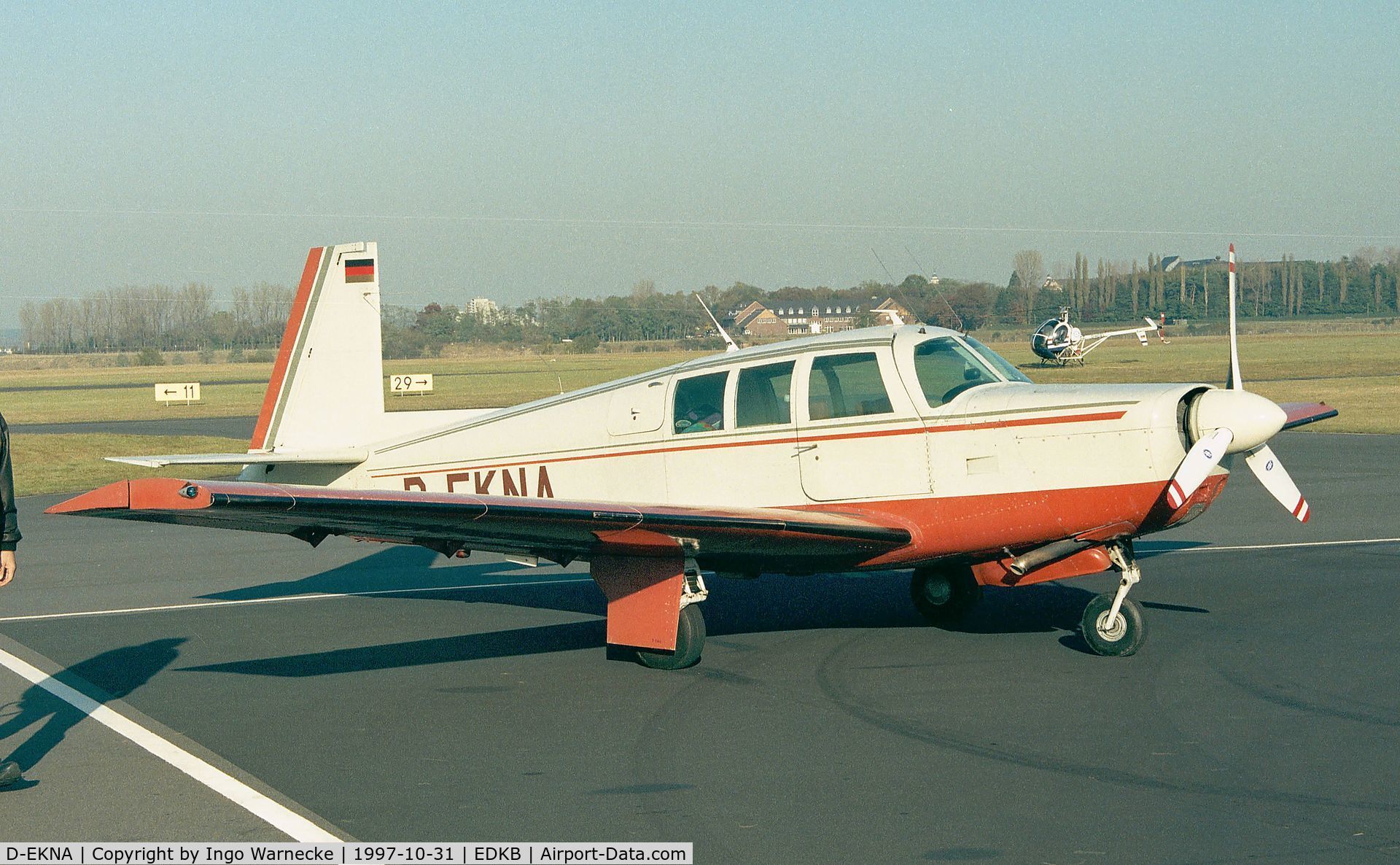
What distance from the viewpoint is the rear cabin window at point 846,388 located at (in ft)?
29.6

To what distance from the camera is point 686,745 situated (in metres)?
6.82

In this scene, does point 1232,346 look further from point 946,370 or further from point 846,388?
point 846,388

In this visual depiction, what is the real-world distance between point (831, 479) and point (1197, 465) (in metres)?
2.48

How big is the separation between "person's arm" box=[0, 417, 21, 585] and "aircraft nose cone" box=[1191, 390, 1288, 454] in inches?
273

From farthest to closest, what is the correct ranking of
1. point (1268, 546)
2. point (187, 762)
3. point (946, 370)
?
point (1268, 546)
point (946, 370)
point (187, 762)

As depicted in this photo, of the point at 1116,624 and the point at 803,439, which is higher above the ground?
the point at 803,439

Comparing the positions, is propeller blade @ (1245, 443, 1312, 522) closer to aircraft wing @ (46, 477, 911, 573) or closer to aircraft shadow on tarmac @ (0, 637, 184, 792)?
aircraft wing @ (46, 477, 911, 573)

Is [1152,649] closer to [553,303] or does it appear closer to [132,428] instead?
[553,303]

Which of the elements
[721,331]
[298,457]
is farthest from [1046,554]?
[298,457]

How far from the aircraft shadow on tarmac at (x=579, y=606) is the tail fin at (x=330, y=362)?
1827mm

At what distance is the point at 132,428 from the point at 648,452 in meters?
35.9

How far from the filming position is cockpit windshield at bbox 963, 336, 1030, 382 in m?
9.27

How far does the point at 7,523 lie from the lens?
5.95 m

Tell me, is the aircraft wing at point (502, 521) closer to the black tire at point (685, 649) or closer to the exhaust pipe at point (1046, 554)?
the black tire at point (685, 649)
